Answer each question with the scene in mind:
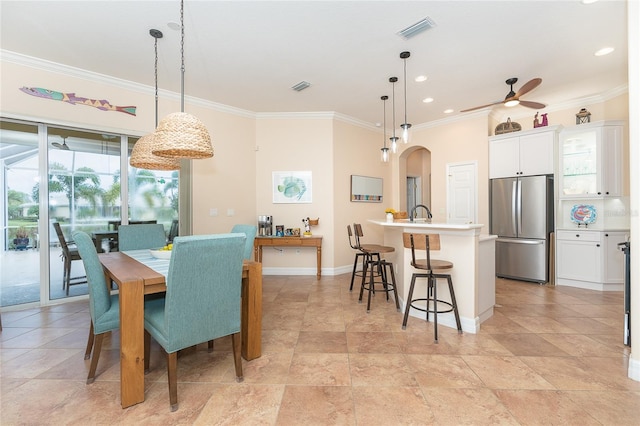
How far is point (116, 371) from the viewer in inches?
82.0

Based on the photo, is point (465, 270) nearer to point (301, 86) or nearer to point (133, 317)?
point (133, 317)

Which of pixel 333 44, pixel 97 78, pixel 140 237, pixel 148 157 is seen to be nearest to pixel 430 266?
pixel 333 44

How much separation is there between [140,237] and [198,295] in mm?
2053

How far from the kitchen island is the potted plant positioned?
15.4ft

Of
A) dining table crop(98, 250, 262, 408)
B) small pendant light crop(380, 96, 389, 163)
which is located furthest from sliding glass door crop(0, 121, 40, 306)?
small pendant light crop(380, 96, 389, 163)

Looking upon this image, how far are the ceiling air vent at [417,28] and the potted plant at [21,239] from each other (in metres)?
5.07

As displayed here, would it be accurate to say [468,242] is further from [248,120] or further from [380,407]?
[248,120]

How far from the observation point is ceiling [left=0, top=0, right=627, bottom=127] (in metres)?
2.53

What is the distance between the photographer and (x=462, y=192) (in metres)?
5.39

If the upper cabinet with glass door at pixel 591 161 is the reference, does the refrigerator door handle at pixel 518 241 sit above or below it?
below

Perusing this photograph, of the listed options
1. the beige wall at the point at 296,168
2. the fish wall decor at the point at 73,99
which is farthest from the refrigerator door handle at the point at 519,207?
the fish wall decor at the point at 73,99

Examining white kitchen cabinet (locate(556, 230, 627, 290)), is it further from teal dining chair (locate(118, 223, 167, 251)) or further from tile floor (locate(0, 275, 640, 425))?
teal dining chair (locate(118, 223, 167, 251))

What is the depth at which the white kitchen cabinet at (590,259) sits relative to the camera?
4.00 m

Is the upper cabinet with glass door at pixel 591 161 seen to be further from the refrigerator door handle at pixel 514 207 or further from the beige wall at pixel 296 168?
the beige wall at pixel 296 168
